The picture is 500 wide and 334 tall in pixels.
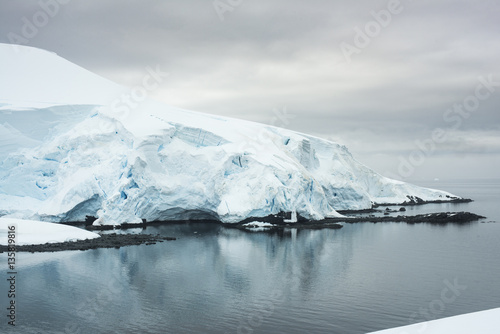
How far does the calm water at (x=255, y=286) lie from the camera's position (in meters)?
12.0

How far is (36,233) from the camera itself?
2173cm

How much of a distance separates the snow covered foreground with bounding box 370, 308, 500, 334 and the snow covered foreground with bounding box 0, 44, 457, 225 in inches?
819

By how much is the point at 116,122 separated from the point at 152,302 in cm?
1951

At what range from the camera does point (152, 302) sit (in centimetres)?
1368

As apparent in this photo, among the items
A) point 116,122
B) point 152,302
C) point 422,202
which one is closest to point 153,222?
point 116,122

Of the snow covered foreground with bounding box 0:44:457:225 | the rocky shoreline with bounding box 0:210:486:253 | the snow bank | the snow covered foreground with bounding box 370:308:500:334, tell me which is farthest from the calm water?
the snow covered foreground with bounding box 0:44:457:225

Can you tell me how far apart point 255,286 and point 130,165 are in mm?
15162

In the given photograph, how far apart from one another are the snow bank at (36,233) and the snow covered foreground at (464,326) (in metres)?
17.5

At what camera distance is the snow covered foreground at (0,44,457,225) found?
1133 inches

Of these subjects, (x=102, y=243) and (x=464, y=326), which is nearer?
(x=464, y=326)

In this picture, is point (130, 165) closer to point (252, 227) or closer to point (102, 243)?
point (102, 243)

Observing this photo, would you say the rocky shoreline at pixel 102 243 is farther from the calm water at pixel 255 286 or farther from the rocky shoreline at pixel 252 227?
the calm water at pixel 255 286

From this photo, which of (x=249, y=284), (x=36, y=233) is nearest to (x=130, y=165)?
(x=36, y=233)

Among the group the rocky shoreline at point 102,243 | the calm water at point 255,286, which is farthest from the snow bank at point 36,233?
the calm water at point 255,286
